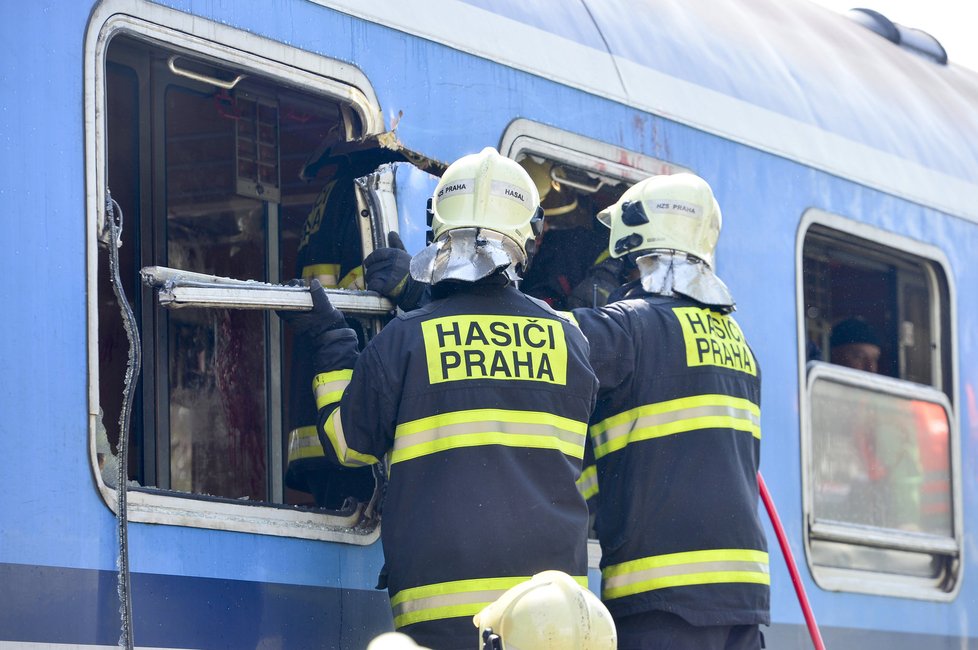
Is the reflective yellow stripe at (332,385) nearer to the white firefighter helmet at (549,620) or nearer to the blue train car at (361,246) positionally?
the blue train car at (361,246)

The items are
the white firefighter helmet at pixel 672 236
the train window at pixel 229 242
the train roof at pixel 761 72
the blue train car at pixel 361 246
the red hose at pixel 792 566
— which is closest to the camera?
the blue train car at pixel 361 246

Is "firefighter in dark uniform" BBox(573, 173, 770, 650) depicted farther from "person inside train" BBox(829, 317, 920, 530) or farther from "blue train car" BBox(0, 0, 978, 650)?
"person inside train" BBox(829, 317, 920, 530)

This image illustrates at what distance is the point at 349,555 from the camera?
3.46m

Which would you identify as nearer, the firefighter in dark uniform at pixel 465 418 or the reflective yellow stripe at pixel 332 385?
the firefighter in dark uniform at pixel 465 418

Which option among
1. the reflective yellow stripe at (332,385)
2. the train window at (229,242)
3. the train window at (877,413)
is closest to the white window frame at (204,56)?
the train window at (229,242)

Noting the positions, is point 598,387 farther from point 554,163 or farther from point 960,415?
point 960,415

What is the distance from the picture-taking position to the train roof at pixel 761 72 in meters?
4.08

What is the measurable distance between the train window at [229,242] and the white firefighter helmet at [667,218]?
65 centimetres

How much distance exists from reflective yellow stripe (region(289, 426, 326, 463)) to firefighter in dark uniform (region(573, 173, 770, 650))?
0.66 metres

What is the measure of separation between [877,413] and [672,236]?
1.56 m

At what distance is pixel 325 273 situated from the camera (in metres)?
4.00

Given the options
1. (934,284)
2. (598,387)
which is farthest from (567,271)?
(934,284)

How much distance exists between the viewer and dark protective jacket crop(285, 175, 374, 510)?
376 cm

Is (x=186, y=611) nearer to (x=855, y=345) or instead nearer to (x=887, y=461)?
(x=887, y=461)
